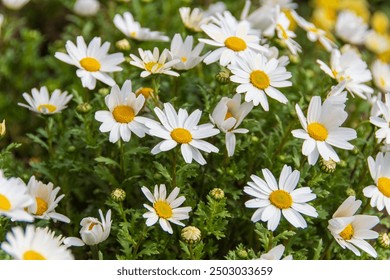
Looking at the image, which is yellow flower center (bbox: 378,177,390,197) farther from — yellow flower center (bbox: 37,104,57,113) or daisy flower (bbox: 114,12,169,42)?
yellow flower center (bbox: 37,104,57,113)

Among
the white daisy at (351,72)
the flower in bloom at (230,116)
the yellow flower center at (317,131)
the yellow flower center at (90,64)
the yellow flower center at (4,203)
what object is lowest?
the yellow flower center at (4,203)

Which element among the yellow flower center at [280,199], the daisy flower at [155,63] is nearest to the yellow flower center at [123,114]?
the daisy flower at [155,63]

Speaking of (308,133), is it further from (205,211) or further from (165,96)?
(165,96)

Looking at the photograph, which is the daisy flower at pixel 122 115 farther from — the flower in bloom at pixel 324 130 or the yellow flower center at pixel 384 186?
the yellow flower center at pixel 384 186

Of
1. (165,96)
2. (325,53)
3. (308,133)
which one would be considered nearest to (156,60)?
(165,96)

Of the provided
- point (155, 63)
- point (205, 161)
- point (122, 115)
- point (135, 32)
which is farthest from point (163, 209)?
point (135, 32)

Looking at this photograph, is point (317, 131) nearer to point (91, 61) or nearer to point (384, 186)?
point (384, 186)

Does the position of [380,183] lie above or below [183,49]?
below
